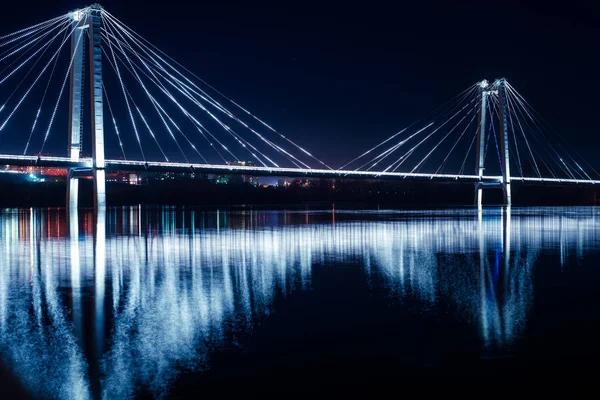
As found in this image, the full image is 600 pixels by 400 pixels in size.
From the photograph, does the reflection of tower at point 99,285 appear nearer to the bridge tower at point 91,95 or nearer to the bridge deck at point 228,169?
the bridge tower at point 91,95

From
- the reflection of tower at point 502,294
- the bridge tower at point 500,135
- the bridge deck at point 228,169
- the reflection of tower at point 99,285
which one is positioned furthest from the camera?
the bridge tower at point 500,135

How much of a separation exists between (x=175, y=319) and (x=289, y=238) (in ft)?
34.7

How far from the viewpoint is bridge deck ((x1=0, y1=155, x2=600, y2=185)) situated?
39500mm

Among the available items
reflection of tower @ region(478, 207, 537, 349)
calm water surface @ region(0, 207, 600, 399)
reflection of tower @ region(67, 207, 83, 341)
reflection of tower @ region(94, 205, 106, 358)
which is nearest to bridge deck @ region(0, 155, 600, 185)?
reflection of tower @ region(94, 205, 106, 358)

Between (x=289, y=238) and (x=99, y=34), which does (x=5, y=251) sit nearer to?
(x=289, y=238)

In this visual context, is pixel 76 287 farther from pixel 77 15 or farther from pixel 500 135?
pixel 500 135

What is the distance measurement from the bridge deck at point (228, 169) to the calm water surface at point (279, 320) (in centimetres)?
3043

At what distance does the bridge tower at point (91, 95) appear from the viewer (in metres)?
37.6

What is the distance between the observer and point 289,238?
16.3m

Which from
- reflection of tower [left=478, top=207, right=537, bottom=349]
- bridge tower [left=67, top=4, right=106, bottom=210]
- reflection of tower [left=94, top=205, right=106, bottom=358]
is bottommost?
reflection of tower [left=478, top=207, right=537, bottom=349]

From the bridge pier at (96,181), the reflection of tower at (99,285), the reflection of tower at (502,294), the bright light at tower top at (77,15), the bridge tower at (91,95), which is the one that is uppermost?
the bright light at tower top at (77,15)

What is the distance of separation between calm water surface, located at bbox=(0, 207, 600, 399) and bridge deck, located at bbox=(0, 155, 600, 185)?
3043 cm

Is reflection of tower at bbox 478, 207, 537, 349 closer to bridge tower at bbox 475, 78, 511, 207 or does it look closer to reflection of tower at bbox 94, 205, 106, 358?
reflection of tower at bbox 94, 205, 106, 358

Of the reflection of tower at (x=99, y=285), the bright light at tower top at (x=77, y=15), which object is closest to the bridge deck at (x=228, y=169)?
the bright light at tower top at (x=77, y=15)
